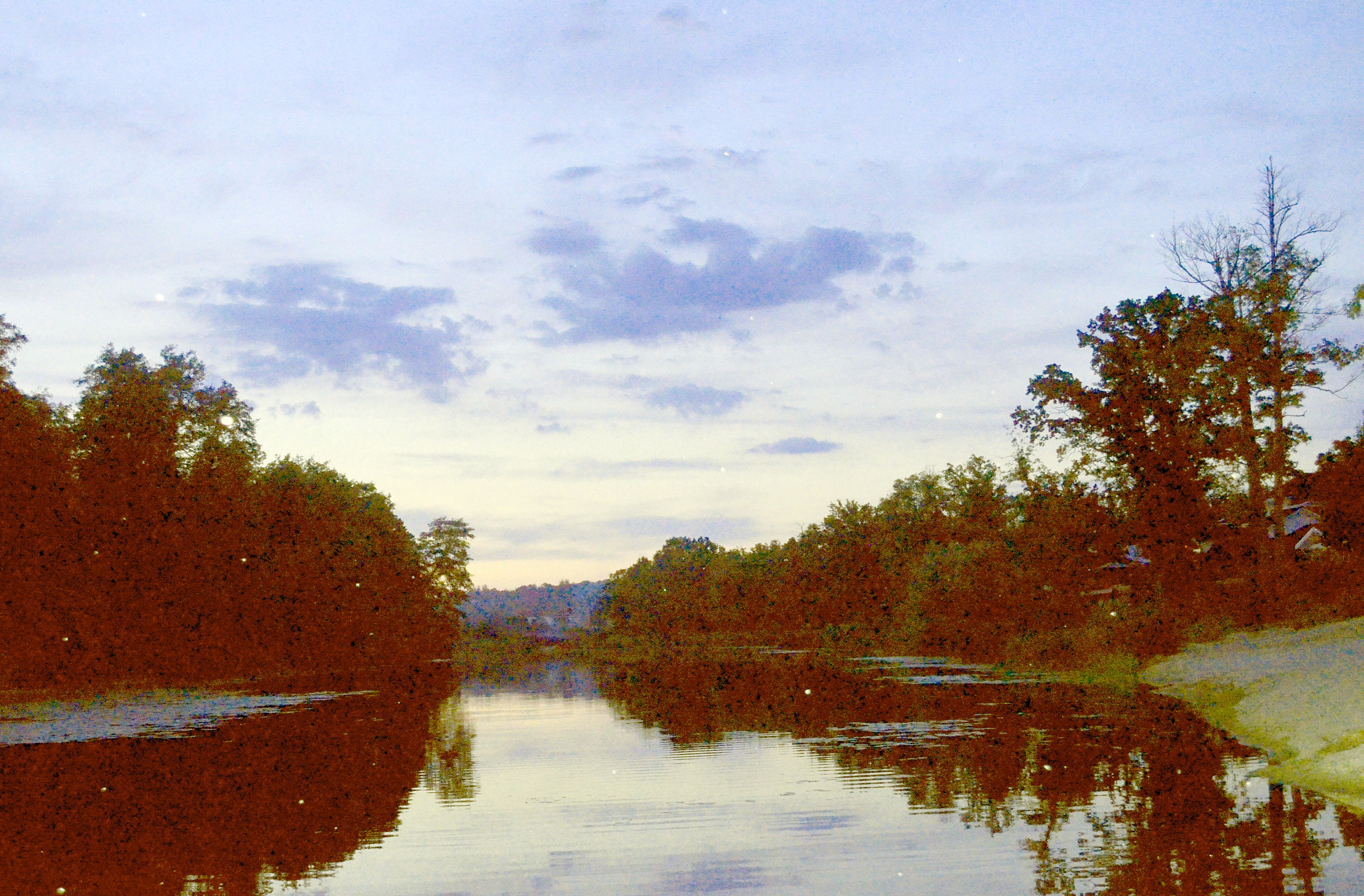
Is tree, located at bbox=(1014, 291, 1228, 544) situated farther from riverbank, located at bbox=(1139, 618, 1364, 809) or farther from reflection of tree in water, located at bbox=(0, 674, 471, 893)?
reflection of tree in water, located at bbox=(0, 674, 471, 893)

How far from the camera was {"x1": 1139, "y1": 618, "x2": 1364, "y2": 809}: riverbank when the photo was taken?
17688 millimetres

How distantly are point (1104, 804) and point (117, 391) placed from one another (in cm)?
5459

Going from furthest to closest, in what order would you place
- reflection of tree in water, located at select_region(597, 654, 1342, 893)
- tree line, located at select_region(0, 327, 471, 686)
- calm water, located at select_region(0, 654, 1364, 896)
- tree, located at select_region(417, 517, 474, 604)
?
tree, located at select_region(417, 517, 474, 604) → tree line, located at select_region(0, 327, 471, 686) → calm water, located at select_region(0, 654, 1364, 896) → reflection of tree in water, located at select_region(597, 654, 1342, 893)

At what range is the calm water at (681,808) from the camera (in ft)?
42.0

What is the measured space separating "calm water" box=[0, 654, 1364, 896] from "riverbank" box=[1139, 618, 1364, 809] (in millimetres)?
748

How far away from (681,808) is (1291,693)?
1625 cm

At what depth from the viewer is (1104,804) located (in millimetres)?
16422

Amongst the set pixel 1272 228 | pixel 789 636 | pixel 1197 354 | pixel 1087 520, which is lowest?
pixel 789 636

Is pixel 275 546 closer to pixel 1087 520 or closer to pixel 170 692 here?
pixel 170 692

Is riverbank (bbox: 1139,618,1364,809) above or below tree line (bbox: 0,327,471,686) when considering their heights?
below

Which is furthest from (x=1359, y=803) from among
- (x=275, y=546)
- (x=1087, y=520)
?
(x=275, y=546)

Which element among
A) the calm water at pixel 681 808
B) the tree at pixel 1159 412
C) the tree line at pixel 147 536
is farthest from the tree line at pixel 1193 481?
the tree line at pixel 147 536

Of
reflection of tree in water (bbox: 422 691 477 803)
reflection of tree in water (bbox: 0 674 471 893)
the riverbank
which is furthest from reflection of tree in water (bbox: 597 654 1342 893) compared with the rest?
reflection of tree in water (bbox: 0 674 471 893)

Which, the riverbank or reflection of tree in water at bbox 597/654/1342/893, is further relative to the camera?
the riverbank
